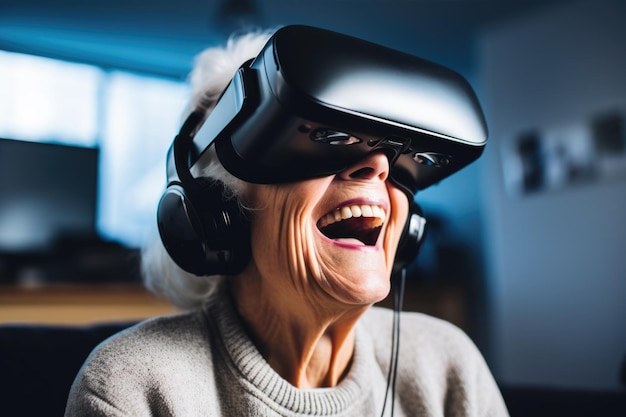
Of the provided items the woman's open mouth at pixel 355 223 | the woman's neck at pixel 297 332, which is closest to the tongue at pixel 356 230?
the woman's open mouth at pixel 355 223

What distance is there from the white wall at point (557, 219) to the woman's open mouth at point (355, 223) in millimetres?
2539

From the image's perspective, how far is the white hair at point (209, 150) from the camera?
87cm

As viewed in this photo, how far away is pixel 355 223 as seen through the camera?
0.81m

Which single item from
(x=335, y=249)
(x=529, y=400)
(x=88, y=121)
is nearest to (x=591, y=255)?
(x=529, y=400)

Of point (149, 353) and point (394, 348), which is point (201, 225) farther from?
point (394, 348)

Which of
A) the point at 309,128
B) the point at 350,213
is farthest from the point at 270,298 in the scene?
the point at 309,128

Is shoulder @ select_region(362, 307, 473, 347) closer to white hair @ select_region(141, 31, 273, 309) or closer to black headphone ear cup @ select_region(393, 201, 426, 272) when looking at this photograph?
black headphone ear cup @ select_region(393, 201, 426, 272)

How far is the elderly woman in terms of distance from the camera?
0.71 m

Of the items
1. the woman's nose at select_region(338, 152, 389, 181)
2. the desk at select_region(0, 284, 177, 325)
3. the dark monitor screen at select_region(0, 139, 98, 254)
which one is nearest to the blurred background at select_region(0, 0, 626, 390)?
the dark monitor screen at select_region(0, 139, 98, 254)

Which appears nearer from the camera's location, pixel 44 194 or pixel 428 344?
pixel 428 344

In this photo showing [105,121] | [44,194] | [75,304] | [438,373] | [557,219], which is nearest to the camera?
[438,373]

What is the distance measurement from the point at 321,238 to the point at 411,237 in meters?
0.19

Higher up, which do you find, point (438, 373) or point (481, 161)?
point (481, 161)

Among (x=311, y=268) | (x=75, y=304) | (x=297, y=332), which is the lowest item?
(x=75, y=304)
